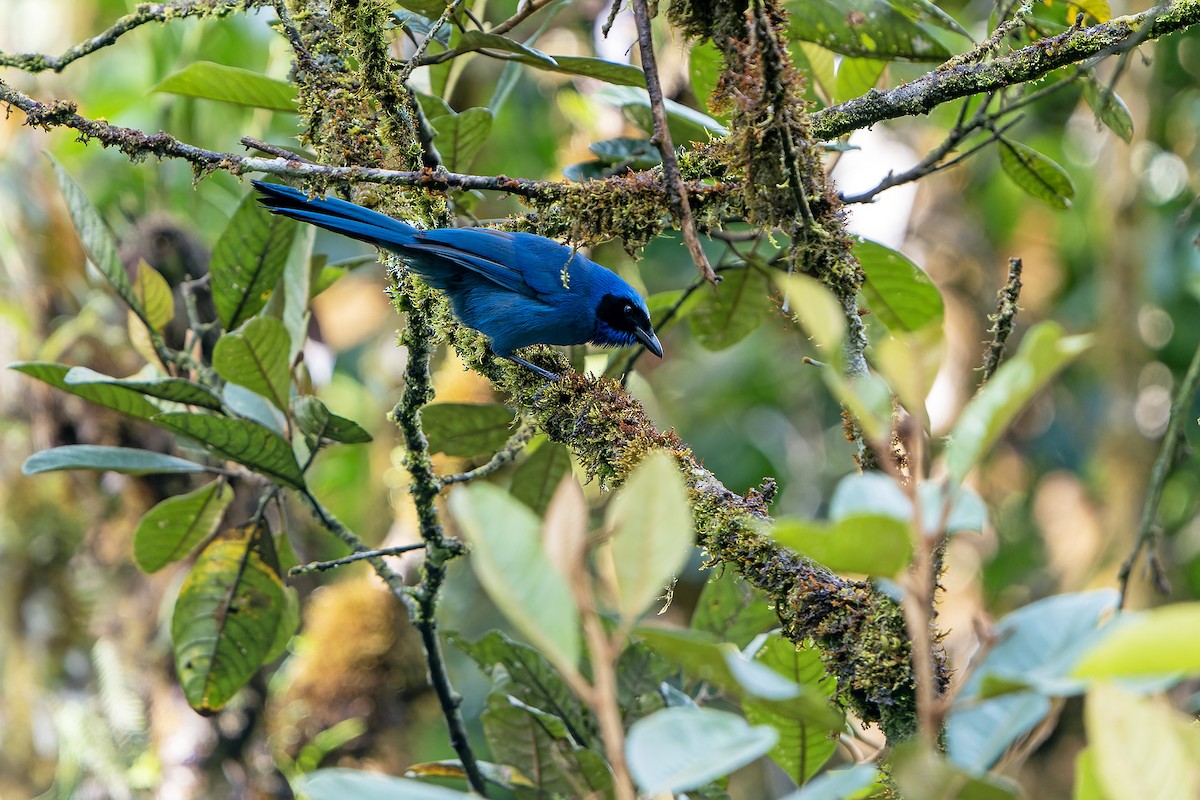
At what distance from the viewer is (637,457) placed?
267 centimetres

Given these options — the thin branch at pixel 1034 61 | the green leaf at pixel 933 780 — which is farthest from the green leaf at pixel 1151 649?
the thin branch at pixel 1034 61

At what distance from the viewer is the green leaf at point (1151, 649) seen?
0.98 meters

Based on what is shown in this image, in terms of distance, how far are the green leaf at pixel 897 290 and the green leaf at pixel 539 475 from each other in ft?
3.89

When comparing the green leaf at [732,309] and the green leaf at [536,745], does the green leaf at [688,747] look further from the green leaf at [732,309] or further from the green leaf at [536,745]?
the green leaf at [732,309]

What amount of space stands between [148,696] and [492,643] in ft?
Result: 10.1

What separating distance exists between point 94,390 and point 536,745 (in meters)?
1.68

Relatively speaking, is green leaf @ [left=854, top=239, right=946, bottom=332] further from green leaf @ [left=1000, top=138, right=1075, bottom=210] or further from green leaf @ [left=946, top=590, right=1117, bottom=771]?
green leaf @ [left=946, top=590, right=1117, bottom=771]

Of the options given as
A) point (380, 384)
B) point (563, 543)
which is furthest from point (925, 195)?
point (563, 543)

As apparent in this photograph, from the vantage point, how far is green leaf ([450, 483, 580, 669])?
1.10m

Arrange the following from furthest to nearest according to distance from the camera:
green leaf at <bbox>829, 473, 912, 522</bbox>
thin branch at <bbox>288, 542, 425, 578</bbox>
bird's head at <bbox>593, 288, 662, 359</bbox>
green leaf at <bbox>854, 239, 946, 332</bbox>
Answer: bird's head at <bbox>593, 288, 662, 359</bbox> < green leaf at <bbox>854, 239, 946, 332</bbox> < thin branch at <bbox>288, 542, 425, 578</bbox> < green leaf at <bbox>829, 473, 912, 522</bbox>

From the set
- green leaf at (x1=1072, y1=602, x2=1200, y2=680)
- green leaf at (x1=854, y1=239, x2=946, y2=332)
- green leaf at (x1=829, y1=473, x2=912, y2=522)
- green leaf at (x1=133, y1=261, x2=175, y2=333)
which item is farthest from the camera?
green leaf at (x1=133, y1=261, x2=175, y2=333)

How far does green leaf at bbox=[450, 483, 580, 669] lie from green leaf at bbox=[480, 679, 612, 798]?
1845 millimetres

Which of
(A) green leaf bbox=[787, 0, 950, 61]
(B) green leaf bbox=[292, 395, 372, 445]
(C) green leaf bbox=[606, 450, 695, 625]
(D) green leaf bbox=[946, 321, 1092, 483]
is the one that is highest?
(A) green leaf bbox=[787, 0, 950, 61]

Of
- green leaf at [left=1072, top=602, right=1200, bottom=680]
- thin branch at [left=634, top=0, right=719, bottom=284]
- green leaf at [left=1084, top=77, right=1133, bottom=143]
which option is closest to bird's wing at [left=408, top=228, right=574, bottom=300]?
thin branch at [left=634, top=0, right=719, bottom=284]
